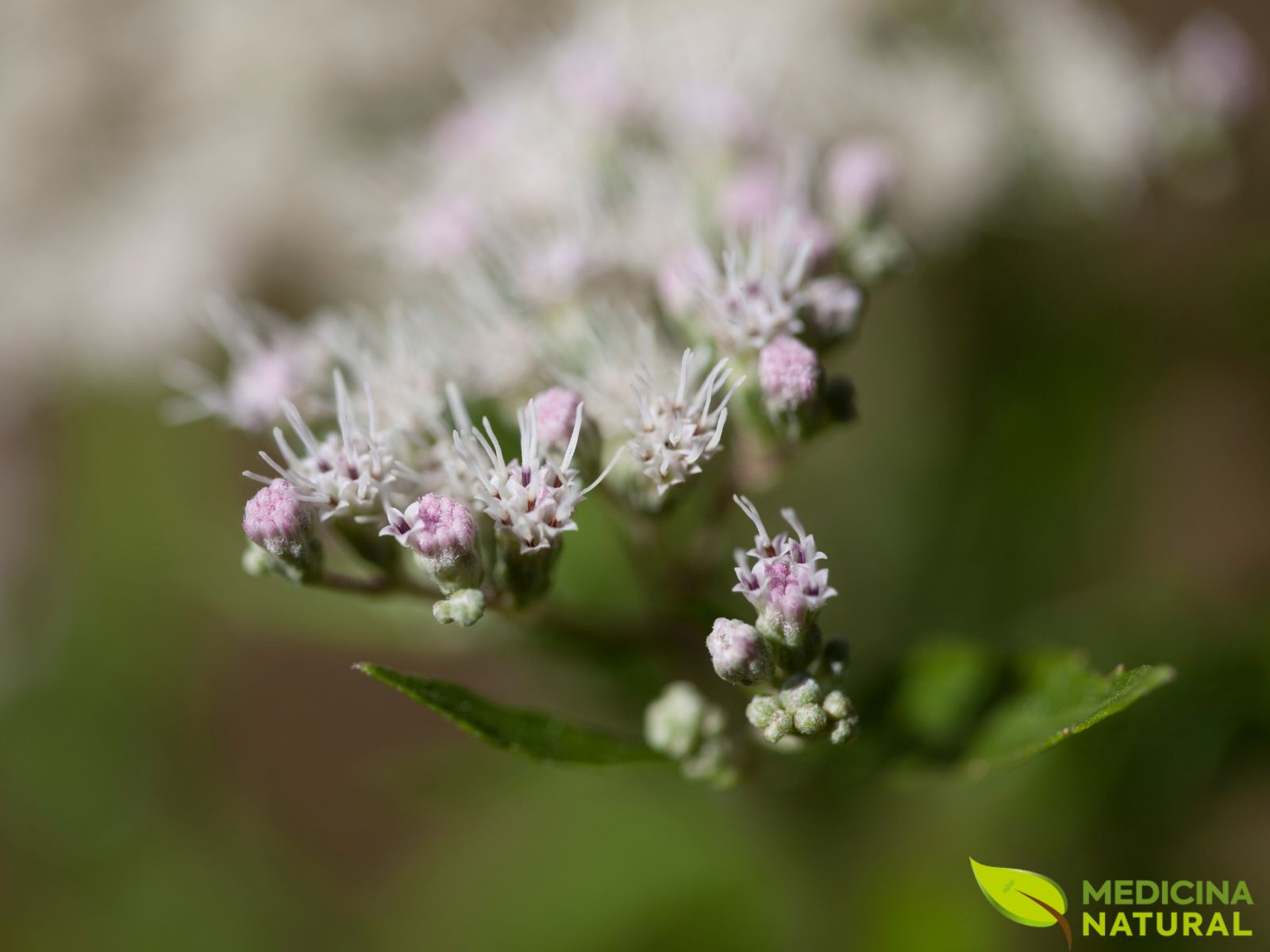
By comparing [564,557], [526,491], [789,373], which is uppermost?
[564,557]

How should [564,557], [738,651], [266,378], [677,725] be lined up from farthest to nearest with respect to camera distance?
[564,557] → [266,378] → [677,725] → [738,651]

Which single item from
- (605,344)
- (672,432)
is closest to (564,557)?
(605,344)

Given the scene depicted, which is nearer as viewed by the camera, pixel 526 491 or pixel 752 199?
pixel 526 491

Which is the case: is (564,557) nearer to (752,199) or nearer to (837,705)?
(752,199)

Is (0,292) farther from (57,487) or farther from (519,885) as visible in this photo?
(519,885)

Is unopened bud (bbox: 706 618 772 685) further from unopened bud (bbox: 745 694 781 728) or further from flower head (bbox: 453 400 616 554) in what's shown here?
flower head (bbox: 453 400 616 554)

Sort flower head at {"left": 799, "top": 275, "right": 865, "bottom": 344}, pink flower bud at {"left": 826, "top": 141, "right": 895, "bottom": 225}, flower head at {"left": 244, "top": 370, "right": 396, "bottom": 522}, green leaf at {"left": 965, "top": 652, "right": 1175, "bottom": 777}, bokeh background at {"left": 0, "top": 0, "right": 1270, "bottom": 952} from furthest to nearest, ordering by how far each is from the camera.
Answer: bokeh background at {"left": 0, "top": 0, "right": 1270, "bottom": 952}
pink flower bud at {"left": 826, "top": 141, "right": 895, "bottom": 225}
flower head at {"left": 799, "top": 275, "right": 865, "bottom": 344}
flower head at {"left": 244, "top": 370, "right": 396, "bottom": 522}
green leaf at {"left": 965, "top": 652, "right": 1175, "bottom": 777}

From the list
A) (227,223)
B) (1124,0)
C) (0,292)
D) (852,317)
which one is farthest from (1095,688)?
(1124,0)

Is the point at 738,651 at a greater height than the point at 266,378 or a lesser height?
lesser

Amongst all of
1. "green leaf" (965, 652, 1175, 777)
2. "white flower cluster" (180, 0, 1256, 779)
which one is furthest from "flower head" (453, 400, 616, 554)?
"green leaf" (965, 652, 1175, 777)
